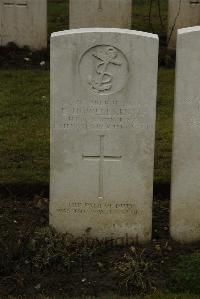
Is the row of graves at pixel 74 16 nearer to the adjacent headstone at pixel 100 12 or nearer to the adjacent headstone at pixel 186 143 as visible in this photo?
the adjacent headstone at pixel 100 12

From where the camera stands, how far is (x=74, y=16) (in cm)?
1162

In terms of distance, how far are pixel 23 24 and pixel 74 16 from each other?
811 mm

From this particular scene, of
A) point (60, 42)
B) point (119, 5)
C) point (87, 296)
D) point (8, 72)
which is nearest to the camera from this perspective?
point (87, 296)

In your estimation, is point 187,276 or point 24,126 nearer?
point 187,276

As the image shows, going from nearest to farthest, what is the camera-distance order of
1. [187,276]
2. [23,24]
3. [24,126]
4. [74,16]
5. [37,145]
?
[187,276] < [37,145] < [24,126] < [74,16] < [23,24]

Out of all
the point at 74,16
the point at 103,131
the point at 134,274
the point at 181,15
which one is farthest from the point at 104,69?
the point at 181,15

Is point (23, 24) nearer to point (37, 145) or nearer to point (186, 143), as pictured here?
point (37, 145)

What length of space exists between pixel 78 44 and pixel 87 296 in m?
1.82

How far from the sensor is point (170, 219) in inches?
233

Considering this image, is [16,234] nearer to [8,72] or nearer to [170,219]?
[170,219]

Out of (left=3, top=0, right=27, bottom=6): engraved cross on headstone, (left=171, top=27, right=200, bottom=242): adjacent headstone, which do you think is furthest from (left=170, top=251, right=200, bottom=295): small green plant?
(left=3, top=0, right=27, bottom=6): engraved cross on headstone

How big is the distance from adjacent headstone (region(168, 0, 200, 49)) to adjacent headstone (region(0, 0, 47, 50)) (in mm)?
1961

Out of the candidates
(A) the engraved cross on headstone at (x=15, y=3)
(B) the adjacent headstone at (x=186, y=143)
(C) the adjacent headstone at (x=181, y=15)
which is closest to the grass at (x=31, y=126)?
(B) the adjacent headstone at (x=186, y=143)

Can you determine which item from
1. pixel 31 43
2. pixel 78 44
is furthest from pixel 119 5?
pixel 78 44
